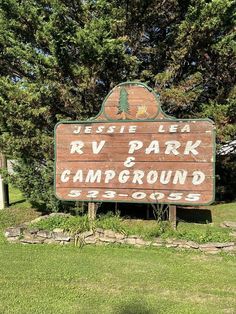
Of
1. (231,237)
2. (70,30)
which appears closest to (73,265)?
(231,237)

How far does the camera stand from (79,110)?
375 inches

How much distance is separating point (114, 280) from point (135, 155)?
8.82 feet

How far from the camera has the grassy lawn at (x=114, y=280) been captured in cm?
478

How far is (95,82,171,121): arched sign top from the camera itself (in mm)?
7738

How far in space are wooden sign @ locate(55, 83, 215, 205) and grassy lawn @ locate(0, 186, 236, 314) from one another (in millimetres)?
778

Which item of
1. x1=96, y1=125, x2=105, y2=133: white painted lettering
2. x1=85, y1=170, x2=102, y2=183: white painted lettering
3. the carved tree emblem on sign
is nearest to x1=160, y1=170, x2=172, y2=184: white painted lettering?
x1=85, y1=170, x2=102, y2=183: white painted lettering

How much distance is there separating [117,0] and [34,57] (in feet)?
6.84

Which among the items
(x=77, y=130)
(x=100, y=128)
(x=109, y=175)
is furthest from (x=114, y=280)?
(x=77, y=130)

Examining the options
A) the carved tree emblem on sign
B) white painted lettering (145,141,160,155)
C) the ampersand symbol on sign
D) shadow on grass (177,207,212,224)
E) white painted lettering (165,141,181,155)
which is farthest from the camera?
shadow on grass (177,207,212,224)

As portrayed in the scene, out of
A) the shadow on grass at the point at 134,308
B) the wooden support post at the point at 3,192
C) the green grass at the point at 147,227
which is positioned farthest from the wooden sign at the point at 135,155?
the wooden support post at the point at 3,192

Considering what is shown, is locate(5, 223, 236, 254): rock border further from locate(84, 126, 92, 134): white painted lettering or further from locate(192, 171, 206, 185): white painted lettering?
locate(84, 126, 92, 134): white painted lettering

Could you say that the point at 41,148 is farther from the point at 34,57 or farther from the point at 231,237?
the point at 231,237

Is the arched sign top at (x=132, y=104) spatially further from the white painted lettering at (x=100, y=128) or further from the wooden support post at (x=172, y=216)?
the wooden support post at (x=172, y=216)

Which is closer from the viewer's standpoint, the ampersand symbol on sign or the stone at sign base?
the stone at sign base
